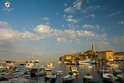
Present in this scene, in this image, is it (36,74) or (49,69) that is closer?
(36,74)

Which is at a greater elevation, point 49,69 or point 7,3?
point 7,3

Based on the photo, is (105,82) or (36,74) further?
(36,74)

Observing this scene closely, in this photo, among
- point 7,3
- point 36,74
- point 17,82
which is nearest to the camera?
point 7,3

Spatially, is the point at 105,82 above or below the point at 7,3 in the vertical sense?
below

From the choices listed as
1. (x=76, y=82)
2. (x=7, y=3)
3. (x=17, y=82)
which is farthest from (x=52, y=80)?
(x=7, y=3)

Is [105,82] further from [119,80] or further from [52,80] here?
[52,80]

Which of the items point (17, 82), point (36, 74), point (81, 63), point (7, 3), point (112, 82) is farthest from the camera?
point (81, 63)

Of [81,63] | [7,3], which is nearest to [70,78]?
[7,3]

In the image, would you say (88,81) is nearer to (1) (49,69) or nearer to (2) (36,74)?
(2) (36,74)

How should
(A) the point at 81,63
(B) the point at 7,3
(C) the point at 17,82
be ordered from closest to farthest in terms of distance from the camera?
(B) the point at 7,3, (C) the point at 17,82, (A) the point at 81,63

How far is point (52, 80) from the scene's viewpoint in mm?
48531

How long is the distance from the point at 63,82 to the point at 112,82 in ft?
38.0

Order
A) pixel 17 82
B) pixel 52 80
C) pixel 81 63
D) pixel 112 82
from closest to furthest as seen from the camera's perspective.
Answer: pixel 17 82
pixel 112 82
pixel 52 80
pixel 81 63

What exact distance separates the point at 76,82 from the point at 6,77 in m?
17.9
